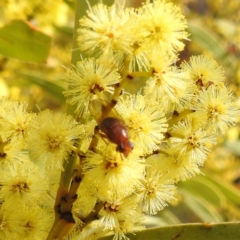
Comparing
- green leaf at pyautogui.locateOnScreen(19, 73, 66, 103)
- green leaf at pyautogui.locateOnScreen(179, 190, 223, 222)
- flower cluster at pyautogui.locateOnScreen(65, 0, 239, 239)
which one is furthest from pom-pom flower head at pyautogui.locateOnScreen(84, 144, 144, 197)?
green leaf at pyautogui.locateOnScreen(179, 190, 223, 222)

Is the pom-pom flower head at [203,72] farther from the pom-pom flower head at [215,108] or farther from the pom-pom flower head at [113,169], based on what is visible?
the pom-pom flower head at [113,169]

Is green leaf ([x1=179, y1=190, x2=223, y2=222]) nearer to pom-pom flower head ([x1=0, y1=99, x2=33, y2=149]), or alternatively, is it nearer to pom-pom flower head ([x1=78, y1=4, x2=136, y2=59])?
pom-pom flower head ([x1=0, y1=99, x2=33, y2=149])

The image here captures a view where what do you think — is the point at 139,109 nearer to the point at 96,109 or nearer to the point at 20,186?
the point at 96,109

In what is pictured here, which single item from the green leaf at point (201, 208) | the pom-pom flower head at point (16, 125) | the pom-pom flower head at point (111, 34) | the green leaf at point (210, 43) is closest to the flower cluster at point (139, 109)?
the pom-pom flower head at point (111, 34)

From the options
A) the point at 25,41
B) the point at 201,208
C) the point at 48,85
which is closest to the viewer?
the point at 25,41

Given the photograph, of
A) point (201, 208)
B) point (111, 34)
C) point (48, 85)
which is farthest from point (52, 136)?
point (201, 208)

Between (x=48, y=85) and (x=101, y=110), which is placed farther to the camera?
(x=48, y=85)

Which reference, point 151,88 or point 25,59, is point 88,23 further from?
point 25,59
